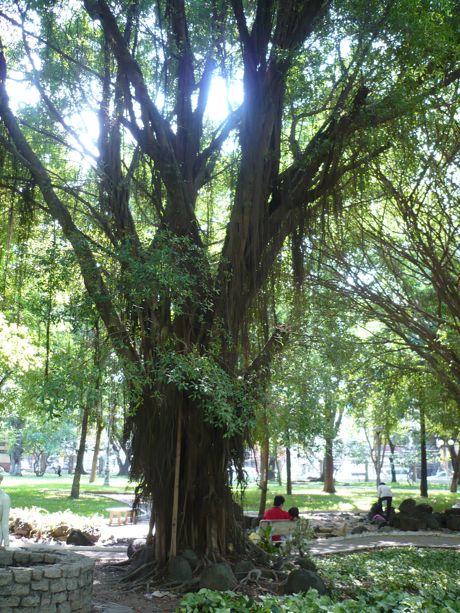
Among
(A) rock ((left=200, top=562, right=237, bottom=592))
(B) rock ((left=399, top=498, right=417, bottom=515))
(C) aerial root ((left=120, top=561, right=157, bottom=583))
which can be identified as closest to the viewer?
(A) rock ((left=200, top=562, right=237, bottom=592))

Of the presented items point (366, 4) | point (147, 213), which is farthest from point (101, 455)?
point (366, 4)

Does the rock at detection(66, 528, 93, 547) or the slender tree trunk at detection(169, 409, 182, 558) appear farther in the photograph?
the rock at detection(66, 528, 93, 547)

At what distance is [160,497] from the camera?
26.5 feet

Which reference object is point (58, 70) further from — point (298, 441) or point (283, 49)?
point (298, 441)

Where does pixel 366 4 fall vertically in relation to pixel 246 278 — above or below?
above

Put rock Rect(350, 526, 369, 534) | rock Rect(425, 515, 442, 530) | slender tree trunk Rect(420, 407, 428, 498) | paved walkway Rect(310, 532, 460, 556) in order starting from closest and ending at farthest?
paved walkway Rect(310, 532, 460, 556) → rock Rect(350, 526, 369, 534) → rock Rect(425, 515, 442, 530) → slender tree trunk Rect(420, 407, 428, 498)

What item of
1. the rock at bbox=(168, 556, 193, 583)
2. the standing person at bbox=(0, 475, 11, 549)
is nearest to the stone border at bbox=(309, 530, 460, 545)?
the rock at bbox=(168, 556, 193, 583)

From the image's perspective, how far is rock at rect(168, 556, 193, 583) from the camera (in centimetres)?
738

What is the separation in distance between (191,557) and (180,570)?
1.01 ft

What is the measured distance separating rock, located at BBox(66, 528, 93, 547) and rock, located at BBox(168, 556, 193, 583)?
4.25 m

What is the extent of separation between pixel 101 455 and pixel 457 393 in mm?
47899

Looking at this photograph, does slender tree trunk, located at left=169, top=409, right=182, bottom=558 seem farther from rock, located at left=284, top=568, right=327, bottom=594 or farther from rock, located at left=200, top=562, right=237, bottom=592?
rock, located at left=284, top=568, right=327, bottom=594

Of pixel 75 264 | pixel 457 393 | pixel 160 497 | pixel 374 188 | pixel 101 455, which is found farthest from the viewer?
pixel 101 455

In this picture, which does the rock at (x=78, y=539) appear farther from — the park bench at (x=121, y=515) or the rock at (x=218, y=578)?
the rock at (x=218, y=578)
